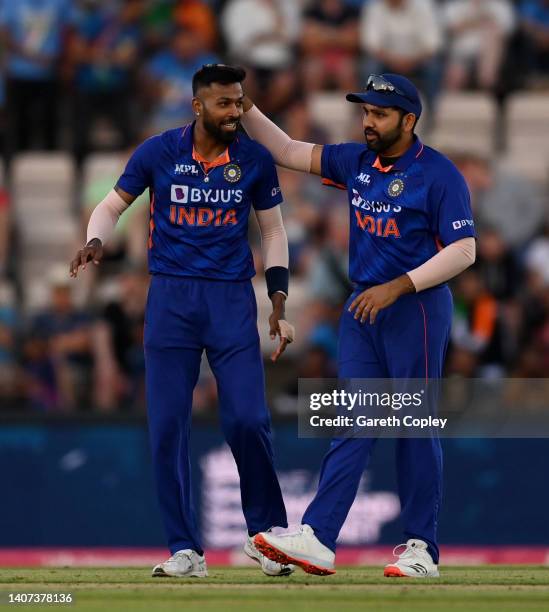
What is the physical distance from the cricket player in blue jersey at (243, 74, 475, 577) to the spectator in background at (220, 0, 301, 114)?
7.18 metres

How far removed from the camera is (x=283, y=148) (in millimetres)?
8586

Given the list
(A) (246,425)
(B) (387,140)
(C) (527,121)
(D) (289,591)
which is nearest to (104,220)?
(A) (246,425)

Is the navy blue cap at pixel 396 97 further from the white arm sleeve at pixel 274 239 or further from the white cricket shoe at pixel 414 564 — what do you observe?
the white cricket shoe at pixel 414 564

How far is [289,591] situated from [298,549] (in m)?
0.40

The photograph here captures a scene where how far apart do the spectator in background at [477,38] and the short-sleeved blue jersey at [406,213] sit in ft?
27.0

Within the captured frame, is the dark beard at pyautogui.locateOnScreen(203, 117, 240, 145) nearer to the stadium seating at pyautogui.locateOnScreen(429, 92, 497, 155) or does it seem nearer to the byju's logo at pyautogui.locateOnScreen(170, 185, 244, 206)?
the byju's logo at pyautogui.locateOnScreen(170, 185, 244, 206)

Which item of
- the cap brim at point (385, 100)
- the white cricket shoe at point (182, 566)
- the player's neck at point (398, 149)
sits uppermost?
the cap brim at point (385, 100)

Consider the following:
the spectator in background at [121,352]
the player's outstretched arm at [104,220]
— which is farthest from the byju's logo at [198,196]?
the spectator in background at [121,352]

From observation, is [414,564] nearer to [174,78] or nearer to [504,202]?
[504,202]

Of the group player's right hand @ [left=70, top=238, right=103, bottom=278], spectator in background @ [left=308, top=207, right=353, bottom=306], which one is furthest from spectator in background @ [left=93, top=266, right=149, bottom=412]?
player's right hand @ [left=70, top=238, right=103, bottom=278]

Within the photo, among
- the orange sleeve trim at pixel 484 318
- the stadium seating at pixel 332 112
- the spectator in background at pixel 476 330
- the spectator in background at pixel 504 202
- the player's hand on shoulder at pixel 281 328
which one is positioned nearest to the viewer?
the player's hand on shoulder at pixel 281 328

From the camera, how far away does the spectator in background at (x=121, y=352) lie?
43.5 ft

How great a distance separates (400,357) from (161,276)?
117 cm

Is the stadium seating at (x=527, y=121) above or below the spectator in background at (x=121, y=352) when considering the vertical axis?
above
